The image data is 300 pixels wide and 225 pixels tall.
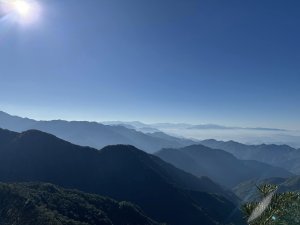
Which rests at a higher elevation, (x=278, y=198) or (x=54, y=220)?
(x=278, y=198)

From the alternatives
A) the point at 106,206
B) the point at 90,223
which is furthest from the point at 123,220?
the point at 90,223

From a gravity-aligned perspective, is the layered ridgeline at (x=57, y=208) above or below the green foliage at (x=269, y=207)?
below

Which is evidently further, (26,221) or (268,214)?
(26,221)

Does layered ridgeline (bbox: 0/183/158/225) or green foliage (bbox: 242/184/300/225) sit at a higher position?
green foliage (bbox: 242/184/300/225)

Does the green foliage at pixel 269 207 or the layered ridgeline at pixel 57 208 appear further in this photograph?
the layered ridgeline at pixel 57 208

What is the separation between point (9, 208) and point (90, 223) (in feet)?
104

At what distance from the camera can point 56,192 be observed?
545 feet

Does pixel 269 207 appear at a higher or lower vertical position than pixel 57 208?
higher

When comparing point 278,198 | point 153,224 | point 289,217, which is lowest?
point 153,224

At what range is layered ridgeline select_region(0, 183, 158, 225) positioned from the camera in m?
119

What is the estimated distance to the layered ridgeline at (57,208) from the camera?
11906 cm

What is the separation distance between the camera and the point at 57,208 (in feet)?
474

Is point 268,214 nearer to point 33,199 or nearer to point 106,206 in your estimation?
point 33,199

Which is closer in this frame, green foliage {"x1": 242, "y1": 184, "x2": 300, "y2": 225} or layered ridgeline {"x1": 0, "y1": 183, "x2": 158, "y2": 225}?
green foliage {"x1": 242, "y1": 184, "x2": 300, "y2": 225}
